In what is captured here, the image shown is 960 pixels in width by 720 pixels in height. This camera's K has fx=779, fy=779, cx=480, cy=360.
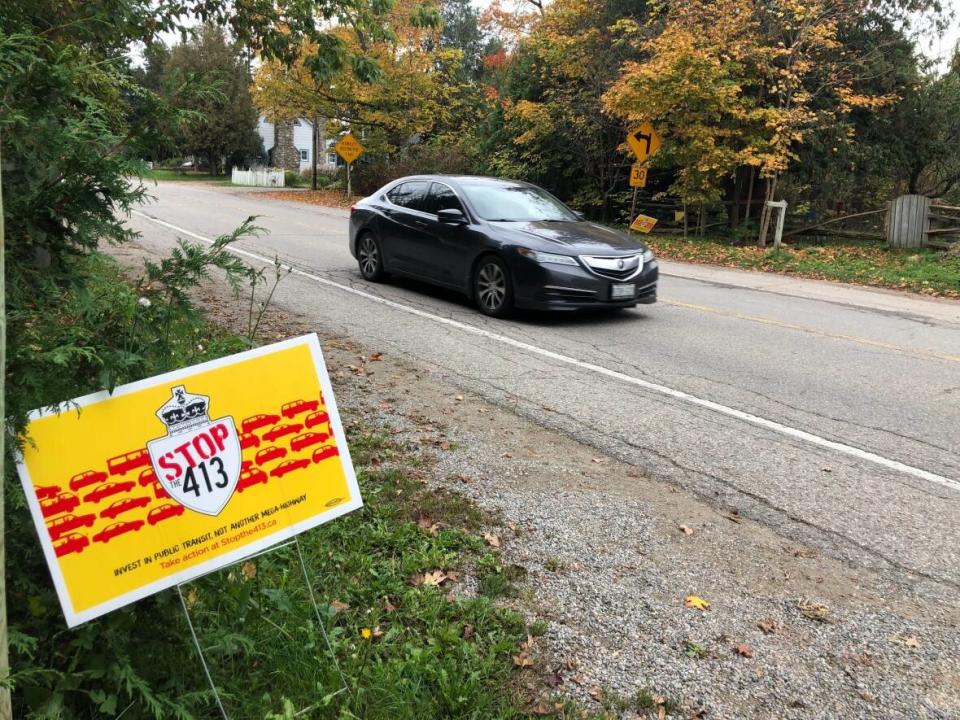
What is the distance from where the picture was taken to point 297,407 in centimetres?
258

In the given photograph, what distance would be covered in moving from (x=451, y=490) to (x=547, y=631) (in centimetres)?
142

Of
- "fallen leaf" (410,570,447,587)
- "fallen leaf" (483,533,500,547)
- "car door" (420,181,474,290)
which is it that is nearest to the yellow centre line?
"car door" (420,181,474,290)

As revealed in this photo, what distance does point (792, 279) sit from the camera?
15047mm

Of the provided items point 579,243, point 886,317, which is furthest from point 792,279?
point 579,243

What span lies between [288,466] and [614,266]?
7004mm

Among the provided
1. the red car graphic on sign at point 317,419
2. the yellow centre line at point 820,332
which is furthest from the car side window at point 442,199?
the red car graphic on sign at point 317,419

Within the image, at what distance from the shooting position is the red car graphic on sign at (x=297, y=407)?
8.38 feet

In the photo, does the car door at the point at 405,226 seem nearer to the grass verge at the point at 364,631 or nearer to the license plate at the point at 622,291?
the license plate at the point at 622,291

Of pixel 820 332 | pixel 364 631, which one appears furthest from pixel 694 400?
pixel 364 631

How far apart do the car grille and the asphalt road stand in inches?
23.8

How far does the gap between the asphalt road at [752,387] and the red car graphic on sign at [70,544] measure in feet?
11.2

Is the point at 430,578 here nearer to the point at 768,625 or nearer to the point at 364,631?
the point at 364,631

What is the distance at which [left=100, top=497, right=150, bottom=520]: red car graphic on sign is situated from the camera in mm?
2172

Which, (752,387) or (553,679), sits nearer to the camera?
(553,679)
